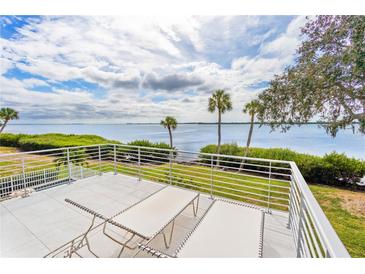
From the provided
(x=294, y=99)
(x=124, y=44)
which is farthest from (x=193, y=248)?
(x=294, y=99)

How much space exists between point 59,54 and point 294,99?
622 centimetres

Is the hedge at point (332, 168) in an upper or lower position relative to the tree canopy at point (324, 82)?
lower

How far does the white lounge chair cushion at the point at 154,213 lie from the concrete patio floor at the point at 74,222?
1.22 ft

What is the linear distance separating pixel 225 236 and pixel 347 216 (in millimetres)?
4674

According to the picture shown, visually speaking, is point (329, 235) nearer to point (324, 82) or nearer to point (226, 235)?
point (226, 235)

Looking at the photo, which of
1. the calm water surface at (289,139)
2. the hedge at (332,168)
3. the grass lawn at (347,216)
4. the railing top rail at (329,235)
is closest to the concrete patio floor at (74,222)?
the railing top rail at (329,235)

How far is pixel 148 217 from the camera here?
6.98 feet

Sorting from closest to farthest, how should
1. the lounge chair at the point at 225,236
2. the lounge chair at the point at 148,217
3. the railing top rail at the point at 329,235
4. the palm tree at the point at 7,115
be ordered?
the railing top rail at the point at 329,235
the lounge chair at the point at 225,236
the lounge chair at the point at 148,217
the palm tree at the point at 7,115

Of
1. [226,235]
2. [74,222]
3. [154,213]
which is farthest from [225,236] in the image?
[74,222]

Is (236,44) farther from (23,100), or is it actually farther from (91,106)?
(91,106)

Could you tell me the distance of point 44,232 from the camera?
2510 mm

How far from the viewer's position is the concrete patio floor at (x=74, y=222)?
2199 mm

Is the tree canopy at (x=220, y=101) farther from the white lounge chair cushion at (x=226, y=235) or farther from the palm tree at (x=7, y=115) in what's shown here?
the palm tree at (x=7, y=115)

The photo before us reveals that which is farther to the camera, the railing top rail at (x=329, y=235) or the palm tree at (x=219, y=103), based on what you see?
the palm tree at (x=219, y=103)
